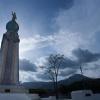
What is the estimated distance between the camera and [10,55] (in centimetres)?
2777

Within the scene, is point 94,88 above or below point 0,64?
below

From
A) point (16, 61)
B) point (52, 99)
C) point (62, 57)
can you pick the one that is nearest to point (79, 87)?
point (62, 57)

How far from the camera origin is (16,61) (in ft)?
91.9

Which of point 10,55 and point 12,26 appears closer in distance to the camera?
point 10,55

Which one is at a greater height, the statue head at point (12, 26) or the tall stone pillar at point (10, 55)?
the statue head at point (12, 26)

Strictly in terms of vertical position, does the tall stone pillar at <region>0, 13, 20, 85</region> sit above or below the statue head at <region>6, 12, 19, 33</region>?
below

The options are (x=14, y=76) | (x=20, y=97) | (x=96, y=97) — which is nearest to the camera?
(x=20, y=97)

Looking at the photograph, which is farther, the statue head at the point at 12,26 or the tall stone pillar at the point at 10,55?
the statue head at the point at 12,26

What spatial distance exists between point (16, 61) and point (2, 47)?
3.48m

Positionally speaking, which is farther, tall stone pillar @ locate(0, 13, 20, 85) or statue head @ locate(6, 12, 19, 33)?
statue head @ locate(6, 12, 19, 33)

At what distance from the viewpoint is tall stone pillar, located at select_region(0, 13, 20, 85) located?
2631 cm

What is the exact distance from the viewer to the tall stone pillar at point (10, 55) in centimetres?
2631

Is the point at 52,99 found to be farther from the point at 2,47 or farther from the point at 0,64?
the point at 2,47

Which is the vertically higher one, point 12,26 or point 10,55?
point 12,26
